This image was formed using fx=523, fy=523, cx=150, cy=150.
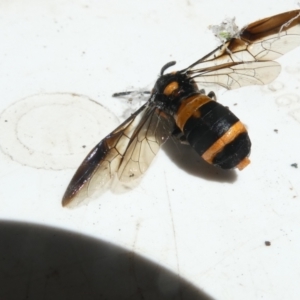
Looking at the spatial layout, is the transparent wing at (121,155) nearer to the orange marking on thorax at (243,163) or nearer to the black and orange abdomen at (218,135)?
the black and orange abdomen at (218,135)

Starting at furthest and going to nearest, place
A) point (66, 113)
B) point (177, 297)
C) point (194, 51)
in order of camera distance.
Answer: point (194, 51), point (66, 113), point (177, 297)

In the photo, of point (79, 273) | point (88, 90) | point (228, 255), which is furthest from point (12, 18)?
point (228, 255)

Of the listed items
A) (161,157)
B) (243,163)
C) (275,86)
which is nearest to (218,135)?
(243,163)

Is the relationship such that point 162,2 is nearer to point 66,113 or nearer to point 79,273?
point 66,113

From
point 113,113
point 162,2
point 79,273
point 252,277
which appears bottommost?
point 252,277

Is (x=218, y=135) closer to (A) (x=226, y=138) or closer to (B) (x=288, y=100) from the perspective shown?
(A) (x=226, y=138)

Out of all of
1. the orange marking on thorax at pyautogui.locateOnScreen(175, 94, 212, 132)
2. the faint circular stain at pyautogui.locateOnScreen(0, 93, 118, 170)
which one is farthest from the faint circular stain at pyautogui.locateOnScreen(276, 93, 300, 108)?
the faint circular stain at pyautogui.locateOnScreen(0, 93, 118, 170)

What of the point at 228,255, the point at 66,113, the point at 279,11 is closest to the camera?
the point at 228,255

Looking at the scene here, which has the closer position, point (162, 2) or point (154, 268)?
point (154, 268)
